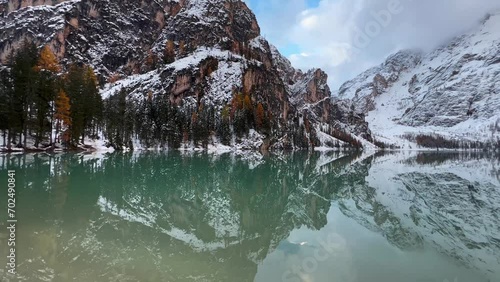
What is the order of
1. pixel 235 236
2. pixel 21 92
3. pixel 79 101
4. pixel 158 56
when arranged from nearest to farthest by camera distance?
pixel 235 236
pixel 21 92
pixel 79 101
pixel 158 56

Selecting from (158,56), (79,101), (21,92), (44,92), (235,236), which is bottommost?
(235,236)

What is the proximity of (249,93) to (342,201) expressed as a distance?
455 ft

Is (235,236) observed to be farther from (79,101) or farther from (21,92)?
(79,101)

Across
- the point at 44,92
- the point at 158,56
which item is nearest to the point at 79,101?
the point at 44,92

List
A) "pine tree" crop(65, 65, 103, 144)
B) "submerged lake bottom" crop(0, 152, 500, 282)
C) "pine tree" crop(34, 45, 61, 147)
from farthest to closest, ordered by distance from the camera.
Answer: "pine tree" crop(65, 65, 103, 144) < "pine tree" crop(34, 45, 61, 147) < "submerged lake bottom" crop(0, 152, 500, 282)

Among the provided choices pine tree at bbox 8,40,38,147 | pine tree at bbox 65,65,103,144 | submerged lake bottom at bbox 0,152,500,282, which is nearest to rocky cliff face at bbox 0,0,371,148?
pine tree at bbox 65,65,103,144

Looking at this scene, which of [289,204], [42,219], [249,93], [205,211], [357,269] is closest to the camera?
[357,269]

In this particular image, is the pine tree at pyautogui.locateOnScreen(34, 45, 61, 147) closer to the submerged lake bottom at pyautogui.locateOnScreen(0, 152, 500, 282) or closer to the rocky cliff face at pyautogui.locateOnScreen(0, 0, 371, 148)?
the submerged lake bottom at pyautogui.locateOnScreen(0, 152, 500, 282)

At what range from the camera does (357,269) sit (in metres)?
10.9

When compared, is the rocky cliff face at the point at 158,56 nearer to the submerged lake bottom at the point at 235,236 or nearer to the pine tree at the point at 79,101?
the pine tree at the point at 79,101

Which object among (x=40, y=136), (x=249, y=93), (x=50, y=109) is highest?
(x=249, y=93)

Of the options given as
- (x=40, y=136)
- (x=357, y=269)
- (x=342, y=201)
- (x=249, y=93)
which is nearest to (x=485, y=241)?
(x=357, y=269)

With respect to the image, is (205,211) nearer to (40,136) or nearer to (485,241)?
(485,241)

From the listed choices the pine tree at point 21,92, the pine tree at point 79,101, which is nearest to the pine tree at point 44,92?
the pine tree at point 21,92
